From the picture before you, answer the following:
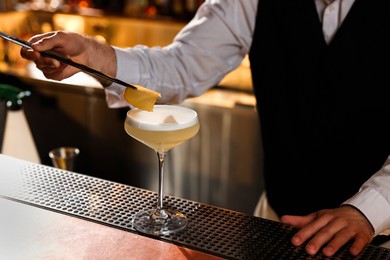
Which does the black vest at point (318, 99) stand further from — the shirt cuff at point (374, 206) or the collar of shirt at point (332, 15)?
the shirt cuff at point (374, 206)

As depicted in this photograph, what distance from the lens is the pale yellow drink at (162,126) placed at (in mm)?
1227

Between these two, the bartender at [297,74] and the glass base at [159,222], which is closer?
the glass base at [159,222]

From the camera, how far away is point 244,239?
128 cm

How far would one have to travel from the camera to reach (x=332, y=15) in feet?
6.25

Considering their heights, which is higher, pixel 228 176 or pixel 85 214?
pixel 85 214

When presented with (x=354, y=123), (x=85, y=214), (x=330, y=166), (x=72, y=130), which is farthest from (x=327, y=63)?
(x=72, y=130)

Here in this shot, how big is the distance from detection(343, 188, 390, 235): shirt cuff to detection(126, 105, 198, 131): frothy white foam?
464 millimetres

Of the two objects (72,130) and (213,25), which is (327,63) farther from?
(72,130)

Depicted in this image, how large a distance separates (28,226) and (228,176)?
2.73 m

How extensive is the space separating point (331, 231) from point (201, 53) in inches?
39.2

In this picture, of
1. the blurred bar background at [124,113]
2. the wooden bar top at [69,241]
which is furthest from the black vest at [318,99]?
the blurred bar background at [124,113]

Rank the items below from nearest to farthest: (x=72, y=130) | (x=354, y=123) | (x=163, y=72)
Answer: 1. (x=354, y=123)
2. (x=163, y=72)
3. (x=72, y=130)

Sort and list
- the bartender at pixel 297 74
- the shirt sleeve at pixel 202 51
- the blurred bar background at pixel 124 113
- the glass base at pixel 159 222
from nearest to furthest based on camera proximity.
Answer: the glass base at pixel 159 222 → the bartender at pixel 297 74 → the shirt sleeve at pixel 202 51 → the blurred bar background at pixel 124 113

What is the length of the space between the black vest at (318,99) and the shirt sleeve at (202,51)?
70 mm
